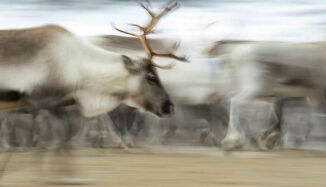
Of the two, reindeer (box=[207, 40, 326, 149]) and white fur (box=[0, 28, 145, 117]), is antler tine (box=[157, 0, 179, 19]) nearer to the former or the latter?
white fur (box=[0, 28, 145, 117])

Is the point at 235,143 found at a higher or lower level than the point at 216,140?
higher

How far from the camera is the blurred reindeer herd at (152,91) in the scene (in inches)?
300

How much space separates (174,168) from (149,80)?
0.79 m

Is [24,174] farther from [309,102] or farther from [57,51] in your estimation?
[309,102]

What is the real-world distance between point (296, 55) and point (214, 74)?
7.22ft

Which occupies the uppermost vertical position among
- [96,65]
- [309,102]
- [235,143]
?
[96,65]

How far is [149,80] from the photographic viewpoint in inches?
336

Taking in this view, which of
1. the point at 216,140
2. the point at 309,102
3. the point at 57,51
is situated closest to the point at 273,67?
the point at 216,140

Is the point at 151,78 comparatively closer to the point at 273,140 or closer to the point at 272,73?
the point at 272,73

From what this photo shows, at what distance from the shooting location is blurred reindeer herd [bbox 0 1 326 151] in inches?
300

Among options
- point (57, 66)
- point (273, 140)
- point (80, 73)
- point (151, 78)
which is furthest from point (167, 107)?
point (273, 140)

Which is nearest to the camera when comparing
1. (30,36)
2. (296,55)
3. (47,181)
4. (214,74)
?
(47,181)

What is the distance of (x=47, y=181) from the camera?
→ 727cm

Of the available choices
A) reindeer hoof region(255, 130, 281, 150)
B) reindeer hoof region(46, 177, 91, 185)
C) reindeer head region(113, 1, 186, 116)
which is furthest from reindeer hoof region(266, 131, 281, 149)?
reindeer hoof region(46, 177, 91, 185)
